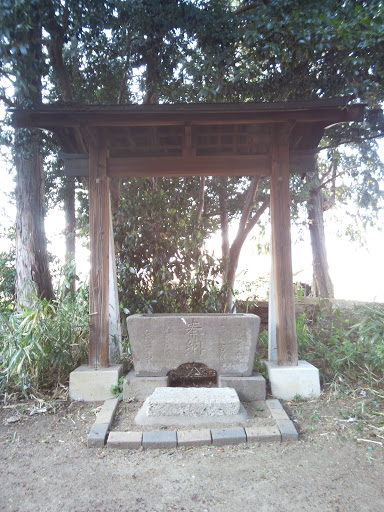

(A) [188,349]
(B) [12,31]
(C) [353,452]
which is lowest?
(C) [353,452]

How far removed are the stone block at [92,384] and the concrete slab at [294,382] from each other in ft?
5.77

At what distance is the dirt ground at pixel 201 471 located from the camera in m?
2.27

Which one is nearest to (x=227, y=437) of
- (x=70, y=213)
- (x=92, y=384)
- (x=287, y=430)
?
(x=287, y=430)

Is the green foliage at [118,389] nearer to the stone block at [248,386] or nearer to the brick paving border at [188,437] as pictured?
the brick paving border at [188,437]

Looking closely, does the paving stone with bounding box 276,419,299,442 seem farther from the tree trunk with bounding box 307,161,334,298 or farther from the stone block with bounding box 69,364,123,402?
the tree trunk with bounding box 307,161,334,298

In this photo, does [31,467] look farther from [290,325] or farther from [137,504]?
[290,325]

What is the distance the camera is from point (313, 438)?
10.1 feet

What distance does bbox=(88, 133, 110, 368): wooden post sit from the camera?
4.03 metres

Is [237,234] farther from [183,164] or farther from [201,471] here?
[201,471]

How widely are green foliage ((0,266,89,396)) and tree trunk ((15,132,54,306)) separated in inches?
39.2

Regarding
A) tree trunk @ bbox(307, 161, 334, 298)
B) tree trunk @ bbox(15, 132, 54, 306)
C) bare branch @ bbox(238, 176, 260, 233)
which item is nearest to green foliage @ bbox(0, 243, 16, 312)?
tree trunk @ bbox(15, 132, 54, 306)

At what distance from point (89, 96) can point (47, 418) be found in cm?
580

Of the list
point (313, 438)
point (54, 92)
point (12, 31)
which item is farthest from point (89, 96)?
point (313, 438)

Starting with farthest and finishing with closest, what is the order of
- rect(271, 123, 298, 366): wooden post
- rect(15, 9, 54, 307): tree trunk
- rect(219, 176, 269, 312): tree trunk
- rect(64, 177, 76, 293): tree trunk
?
rect(64, 177, 76, 293): tree trunk, rect(219, 176, 269, 312): tree trunk, rect(15, 9, 54, 307): tree trunk, rect(271, 123, 298, 366): wooden post
